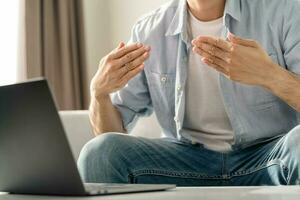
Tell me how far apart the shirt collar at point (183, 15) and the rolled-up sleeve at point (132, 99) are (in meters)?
0.13

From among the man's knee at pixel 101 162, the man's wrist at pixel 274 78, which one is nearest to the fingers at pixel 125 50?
the man's knee at pixel 101 162

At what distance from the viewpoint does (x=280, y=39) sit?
1.41 m

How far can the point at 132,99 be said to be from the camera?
5.22ft

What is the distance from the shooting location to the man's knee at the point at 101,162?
1203 mm

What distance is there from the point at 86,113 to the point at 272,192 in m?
1.28

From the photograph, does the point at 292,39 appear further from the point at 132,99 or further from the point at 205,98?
the point at 132,99

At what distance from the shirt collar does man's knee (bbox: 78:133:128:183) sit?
0.45 metres

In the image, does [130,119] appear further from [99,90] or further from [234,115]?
[234,115]

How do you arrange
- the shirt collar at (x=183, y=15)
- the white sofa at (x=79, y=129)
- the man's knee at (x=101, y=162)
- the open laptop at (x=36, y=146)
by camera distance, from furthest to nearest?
the white sofa at (x=79, y=129) → the shirt collar at (x=183, y=15) → the man's knee at (x=101, y=162) → the open laptop at (x=36, y=146)

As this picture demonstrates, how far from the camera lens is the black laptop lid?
75 cm

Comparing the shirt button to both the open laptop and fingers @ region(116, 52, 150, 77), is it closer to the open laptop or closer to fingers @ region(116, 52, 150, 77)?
fingers @ region(116, 52, 150, 77)

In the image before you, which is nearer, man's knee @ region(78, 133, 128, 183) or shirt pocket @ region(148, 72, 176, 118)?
man's knee @ region(78, 133, 128, 183)

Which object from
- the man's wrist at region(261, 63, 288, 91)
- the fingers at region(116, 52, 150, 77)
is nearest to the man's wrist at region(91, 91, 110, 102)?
Answer: the fingers at region(116, 52, 150, 77)

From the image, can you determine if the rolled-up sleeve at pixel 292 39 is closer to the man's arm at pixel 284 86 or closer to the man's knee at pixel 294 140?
the man's arm at pixel 284 86
